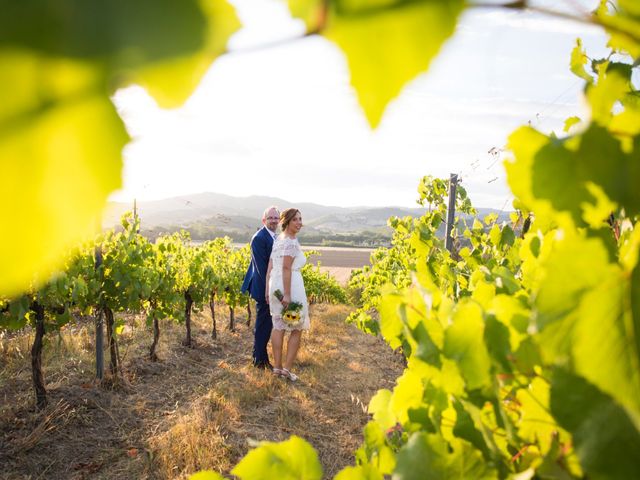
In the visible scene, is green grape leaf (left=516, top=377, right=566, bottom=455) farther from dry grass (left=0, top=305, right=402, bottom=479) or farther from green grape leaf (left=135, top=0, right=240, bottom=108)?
dry grass (left=0, top=305, right=402, bottom=479)

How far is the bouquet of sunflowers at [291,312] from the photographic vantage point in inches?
221

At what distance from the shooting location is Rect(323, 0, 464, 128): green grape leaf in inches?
10.2

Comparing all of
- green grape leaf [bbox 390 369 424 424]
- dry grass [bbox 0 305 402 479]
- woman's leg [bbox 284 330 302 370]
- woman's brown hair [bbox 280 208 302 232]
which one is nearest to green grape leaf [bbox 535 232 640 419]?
green grape leaf [bbox 390 369 424 424]

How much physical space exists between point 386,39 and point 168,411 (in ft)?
18.1

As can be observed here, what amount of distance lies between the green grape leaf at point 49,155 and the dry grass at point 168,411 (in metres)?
3.88

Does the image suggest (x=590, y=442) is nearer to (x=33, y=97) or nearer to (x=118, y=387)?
(x=33, y=97)

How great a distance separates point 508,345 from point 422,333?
127mm

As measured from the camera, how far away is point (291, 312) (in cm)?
562

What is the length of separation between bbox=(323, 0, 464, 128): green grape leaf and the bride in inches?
208

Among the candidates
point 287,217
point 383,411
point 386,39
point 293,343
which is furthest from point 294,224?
point 386,39

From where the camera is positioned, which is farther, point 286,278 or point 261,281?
point 261,281

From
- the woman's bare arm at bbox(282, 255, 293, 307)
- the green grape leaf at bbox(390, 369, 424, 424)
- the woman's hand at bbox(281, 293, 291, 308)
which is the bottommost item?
the woman's hand at bbox(281, 293, 291, 308)

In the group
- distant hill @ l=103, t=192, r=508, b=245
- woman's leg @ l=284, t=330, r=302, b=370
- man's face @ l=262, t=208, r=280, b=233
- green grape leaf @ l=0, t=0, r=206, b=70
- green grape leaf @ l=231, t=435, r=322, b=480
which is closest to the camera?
green grape leaf @ l=0, t=0, r=206, b=70

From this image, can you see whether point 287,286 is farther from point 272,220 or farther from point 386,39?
point 386,39
